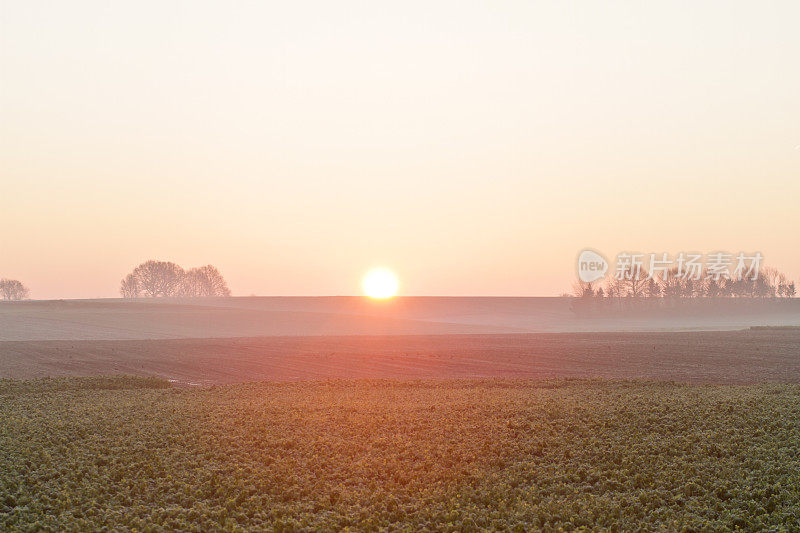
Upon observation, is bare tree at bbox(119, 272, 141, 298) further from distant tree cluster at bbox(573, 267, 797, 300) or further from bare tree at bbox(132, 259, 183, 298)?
distant tree cluster at bbox(573, 267, 797, 300)

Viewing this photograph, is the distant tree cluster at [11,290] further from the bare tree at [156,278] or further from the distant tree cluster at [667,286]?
the distant tree cluster at [667,286]

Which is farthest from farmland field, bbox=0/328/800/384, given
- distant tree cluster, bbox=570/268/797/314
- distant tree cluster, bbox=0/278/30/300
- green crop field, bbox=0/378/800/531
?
distant tree cluster, bbox=0/278/30/300

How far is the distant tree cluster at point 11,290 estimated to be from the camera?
6688 inches

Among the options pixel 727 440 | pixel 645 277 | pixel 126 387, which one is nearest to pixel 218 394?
pixel 126 387

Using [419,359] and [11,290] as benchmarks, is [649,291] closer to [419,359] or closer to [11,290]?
[419,359]

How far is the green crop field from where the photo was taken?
13.6 meters

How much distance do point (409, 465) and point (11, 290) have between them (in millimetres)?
189883

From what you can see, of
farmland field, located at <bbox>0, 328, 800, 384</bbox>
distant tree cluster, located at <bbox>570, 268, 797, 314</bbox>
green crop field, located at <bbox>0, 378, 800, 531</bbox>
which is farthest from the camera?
distant tree cluster, located at <bbox>570, 268, 797, 314</bbox>

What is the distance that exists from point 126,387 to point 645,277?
12103 cm

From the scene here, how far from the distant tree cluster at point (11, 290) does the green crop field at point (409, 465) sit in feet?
571

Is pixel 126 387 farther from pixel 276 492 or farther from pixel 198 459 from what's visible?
pixel 276 492

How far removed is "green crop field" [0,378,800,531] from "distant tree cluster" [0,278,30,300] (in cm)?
17389

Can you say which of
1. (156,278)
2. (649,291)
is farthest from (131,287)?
(649,291)

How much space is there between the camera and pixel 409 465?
16328mm
